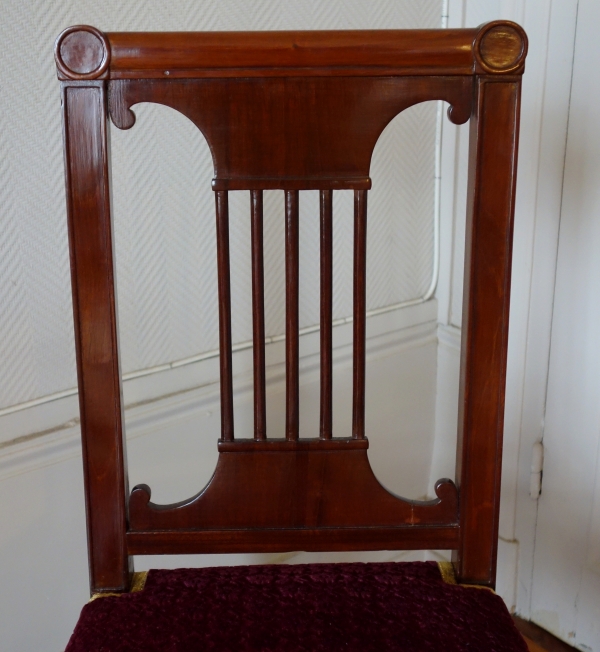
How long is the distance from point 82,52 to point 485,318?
0.41 meters

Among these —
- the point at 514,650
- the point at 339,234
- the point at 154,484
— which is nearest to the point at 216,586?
the point at 514,650

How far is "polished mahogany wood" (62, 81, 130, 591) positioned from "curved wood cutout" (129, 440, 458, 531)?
1.3 inches

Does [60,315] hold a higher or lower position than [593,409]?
higher

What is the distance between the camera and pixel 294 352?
0.71 metres

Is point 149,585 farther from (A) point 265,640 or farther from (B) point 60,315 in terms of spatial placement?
(B) point 60,315

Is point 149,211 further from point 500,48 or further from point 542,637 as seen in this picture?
point 542,637

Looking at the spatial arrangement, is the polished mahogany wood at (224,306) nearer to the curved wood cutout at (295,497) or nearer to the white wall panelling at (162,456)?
the curved wood cutout at (295,497)

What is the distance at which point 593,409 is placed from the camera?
44.4 inches

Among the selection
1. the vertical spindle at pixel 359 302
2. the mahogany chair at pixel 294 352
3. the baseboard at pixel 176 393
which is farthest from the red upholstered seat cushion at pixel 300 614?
the baseboard at pixel 176 393

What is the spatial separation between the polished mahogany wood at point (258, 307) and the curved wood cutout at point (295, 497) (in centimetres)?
3

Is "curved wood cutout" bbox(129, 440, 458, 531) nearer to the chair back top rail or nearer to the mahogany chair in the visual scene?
the mahogany chair

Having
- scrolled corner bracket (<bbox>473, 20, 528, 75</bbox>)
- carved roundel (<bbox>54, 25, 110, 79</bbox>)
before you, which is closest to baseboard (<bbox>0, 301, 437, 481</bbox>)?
carved roundel (<bbox>54, 25, 110, 79</bbox>)

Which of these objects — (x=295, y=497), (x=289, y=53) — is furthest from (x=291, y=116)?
(x=295, y=497)

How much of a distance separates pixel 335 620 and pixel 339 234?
650 mm
